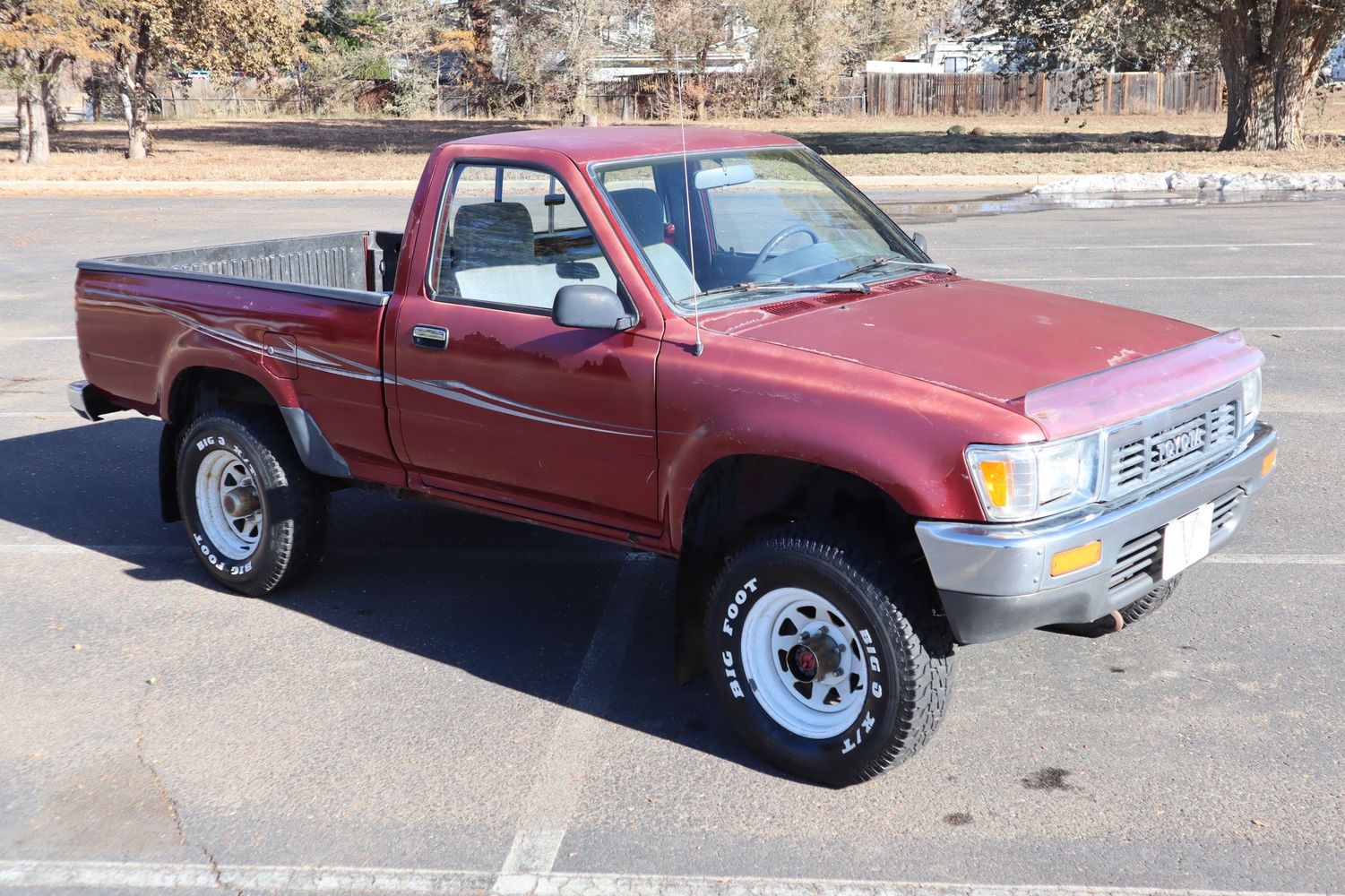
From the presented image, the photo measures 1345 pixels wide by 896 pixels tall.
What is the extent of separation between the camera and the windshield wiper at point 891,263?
5.01 meters

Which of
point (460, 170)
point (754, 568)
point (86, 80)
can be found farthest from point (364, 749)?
point (86, 80)

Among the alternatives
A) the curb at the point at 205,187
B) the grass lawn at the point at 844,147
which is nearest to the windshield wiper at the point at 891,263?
the curb at the point at 205,187

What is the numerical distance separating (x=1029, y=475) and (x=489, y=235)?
7.77 feet

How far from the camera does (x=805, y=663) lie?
4.19m

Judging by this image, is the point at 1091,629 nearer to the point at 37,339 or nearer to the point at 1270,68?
the point at 37,339

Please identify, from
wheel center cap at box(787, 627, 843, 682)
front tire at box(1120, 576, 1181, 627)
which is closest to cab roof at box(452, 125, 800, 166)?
wheel center cap at box(787, 627, 843, 682)

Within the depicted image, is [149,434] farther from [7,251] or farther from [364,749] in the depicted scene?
[7,251]

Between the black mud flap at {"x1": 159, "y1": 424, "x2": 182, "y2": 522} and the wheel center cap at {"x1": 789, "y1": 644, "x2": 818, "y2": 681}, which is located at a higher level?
the black mud flap at {"x1": 159, "y1": 424, "x2": 182, "y2": 522}

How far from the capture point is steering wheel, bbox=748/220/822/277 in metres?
4.92

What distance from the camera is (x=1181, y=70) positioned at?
173ft

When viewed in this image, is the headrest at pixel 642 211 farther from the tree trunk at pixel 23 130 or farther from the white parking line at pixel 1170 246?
the tree trunk at pixel 23 130

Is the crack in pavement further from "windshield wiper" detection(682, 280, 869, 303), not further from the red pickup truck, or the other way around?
"windshield wiper" detection(682, 280, 869, 303)

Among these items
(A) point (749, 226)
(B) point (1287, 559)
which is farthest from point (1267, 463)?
(A) point (749, 226)

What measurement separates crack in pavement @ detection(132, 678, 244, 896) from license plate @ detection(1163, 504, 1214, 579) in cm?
287
